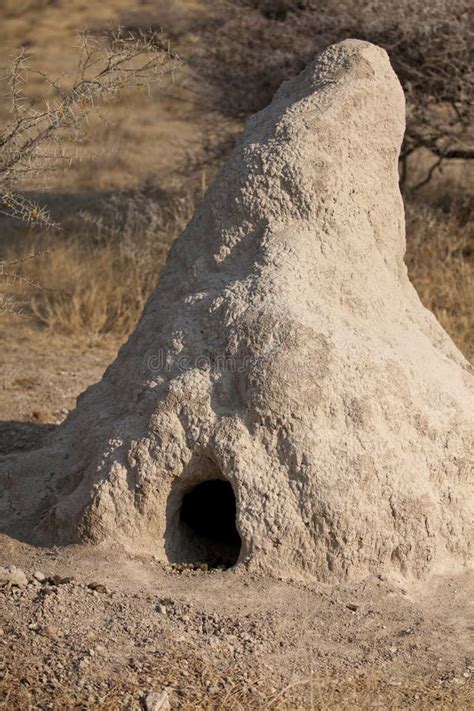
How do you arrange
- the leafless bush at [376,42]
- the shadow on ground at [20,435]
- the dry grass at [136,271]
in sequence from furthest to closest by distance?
the leafless bush at [376,42] → the dry grass at [136,271] → the shadow on ground at [20,435]

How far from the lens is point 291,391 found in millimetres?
3965

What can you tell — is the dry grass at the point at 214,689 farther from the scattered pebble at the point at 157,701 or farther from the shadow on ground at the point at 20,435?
the shadow on ground at the point at 20,435

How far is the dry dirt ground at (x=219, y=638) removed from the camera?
3312 millimetres

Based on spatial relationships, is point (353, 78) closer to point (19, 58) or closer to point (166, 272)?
point (166, 272)

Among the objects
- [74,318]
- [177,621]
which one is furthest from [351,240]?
[74,318]

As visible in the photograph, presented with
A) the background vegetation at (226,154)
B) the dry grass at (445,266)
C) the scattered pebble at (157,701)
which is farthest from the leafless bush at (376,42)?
the scattered pebble at (157,701)

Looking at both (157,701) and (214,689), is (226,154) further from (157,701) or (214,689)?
(157,701)

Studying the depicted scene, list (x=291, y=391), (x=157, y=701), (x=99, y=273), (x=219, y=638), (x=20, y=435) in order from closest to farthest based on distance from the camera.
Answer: (x=157, y=701)
(x=219, y=638)
(x=291, y=391)
(x=20, y=435)
(x=99, y=273)

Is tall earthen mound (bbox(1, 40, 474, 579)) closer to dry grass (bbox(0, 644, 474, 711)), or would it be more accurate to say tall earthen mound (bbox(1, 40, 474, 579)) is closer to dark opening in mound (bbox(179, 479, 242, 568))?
dark opening in mound (bbox(179, 479, 242, 568))

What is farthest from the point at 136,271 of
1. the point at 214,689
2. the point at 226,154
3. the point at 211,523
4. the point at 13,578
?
the point at 214,689

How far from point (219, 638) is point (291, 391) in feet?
3.00

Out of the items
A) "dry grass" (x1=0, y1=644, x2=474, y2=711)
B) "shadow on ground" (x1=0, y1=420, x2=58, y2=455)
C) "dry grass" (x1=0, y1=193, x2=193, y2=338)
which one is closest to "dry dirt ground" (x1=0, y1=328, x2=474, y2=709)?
"dry grass" (x1=0, y1=644, x2=474, y2=711)

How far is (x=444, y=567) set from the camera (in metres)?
4.10

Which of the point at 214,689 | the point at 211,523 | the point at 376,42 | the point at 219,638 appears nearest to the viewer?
the point at 214,689
